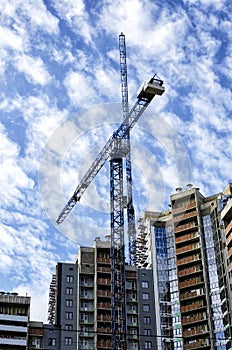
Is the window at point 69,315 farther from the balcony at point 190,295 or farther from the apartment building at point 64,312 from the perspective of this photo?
the balcony at point 190,295

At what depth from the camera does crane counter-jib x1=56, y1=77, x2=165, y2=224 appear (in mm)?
88312

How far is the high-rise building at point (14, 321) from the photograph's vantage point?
98312mm

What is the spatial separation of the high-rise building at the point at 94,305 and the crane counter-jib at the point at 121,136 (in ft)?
34.2

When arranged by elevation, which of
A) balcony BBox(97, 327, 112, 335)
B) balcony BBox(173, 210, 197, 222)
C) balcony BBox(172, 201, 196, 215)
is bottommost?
balcony BBox(97, 327, 112, 335)

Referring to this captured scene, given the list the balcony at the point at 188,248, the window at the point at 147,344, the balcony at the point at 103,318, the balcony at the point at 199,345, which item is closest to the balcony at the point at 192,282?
the balcony at the point at 188,248

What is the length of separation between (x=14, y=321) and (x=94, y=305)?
15.8 m

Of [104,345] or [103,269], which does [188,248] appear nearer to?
[103,269]

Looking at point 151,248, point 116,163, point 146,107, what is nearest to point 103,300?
point 151,248

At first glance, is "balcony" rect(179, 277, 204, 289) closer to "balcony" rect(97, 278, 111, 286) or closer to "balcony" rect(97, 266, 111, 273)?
"balcony" rect(97, 278, 111, 286)

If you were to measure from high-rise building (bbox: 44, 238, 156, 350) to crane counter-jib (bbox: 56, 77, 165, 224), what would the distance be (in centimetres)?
1041

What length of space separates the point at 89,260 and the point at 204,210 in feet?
85.4

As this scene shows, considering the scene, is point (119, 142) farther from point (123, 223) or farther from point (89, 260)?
point (89, 260)

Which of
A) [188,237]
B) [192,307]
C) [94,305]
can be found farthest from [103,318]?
[188,237]

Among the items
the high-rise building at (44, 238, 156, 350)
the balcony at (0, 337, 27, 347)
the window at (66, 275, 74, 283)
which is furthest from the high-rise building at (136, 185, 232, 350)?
the balcony at (0, 337, 27, 347)
